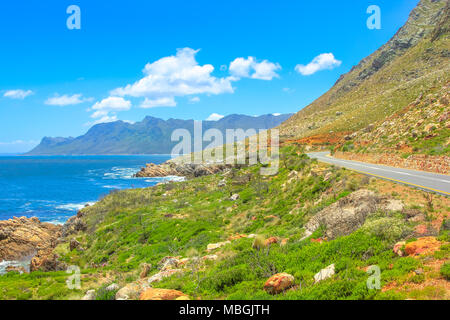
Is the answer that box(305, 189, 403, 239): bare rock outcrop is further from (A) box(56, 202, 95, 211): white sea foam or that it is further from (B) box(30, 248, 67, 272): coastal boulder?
(A) box(56, 202, 95, 211): white sea foam

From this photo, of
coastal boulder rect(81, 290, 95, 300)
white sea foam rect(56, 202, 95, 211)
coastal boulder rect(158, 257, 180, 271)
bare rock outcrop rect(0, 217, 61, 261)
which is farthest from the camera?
white sea foam rect(56, 202, 95, 211)

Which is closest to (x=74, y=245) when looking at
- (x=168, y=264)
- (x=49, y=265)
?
(x=49, y=265)

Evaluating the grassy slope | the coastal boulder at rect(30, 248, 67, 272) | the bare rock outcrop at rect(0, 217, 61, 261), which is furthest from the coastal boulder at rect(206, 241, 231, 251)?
the bare rock outcrop at rect(0, 217, 61, 261)

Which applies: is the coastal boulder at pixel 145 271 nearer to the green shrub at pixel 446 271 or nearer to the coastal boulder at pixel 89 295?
the coastal boulder at pixel 89 295

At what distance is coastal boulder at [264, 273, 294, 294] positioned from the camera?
6.72 m

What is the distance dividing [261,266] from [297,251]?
150cm

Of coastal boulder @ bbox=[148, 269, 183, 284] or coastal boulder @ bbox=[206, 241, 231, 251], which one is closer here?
coastal boulder @ bbox=[148, 269, 183, 284]

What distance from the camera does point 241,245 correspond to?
37.6ft

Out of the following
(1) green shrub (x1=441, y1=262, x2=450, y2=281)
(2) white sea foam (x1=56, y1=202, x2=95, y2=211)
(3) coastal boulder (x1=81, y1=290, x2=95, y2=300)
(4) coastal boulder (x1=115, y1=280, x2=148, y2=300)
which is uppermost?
(1) green shrub (x1=441, y1=262, x2=450, y2=281)

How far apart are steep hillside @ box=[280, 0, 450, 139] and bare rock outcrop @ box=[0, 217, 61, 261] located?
51.2 m

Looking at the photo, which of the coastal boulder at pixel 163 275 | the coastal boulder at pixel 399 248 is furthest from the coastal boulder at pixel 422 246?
the coastal boulder at pixel 163 275

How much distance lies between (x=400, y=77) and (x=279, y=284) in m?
→ 77.5
